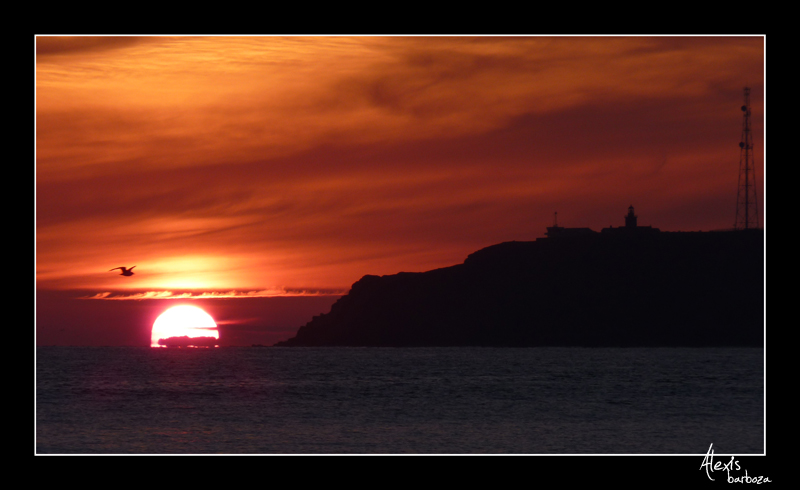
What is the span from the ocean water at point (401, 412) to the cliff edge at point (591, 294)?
2759 inches

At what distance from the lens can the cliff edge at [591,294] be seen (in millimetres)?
154625

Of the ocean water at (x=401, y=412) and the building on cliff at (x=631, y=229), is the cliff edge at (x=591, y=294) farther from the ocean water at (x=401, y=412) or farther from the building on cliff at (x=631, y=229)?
the ocean water at (x=401, y=412)

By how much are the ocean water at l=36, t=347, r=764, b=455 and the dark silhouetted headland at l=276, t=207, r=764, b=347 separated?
70.2 meters

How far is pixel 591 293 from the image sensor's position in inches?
6348

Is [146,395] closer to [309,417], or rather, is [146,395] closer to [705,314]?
[309,417]

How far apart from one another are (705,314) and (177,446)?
144444 millimetres

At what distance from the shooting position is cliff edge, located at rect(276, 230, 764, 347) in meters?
155

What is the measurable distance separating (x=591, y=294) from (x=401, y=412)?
398 feet

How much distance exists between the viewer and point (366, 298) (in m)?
179
